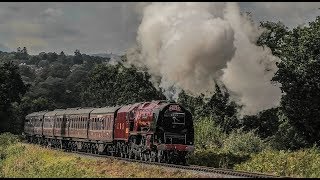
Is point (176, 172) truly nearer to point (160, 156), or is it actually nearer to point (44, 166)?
point (160, 156)

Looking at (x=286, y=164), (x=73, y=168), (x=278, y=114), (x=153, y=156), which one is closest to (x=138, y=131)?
(x=153, y=156)

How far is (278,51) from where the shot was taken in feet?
158

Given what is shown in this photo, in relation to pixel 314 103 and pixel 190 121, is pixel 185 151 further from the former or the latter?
pixel 314 103

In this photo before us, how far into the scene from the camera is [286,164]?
90.0 ft

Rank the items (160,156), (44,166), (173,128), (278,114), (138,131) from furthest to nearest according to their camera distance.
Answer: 1. (278,114)
2. (138,131)
3. (44,166)
4. (173,128)
5. (160,156)

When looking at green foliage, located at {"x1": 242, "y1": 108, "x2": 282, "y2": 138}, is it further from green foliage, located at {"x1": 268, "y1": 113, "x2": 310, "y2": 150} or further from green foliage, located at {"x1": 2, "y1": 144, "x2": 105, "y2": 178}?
green foliage, located at {"x1": 2, "y1": 144, "x2": 105, "y2": 178}

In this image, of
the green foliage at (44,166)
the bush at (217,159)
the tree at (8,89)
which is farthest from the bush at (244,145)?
the tree at (8,89)

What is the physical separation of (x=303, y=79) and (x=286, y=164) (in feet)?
48.4

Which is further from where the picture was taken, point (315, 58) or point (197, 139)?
point (197, 139)

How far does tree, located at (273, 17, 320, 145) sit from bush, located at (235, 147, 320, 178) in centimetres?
1146

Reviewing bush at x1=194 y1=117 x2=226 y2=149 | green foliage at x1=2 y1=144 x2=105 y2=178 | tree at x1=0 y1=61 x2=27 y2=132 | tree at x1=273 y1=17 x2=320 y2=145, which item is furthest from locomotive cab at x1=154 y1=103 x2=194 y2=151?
tree at x1=0 y1=61 x2=27 y2=132

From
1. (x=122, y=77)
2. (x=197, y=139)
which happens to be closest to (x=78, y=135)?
(x=197, y=139)

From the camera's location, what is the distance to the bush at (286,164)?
84.8 ft

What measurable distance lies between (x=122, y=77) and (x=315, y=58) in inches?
3017
